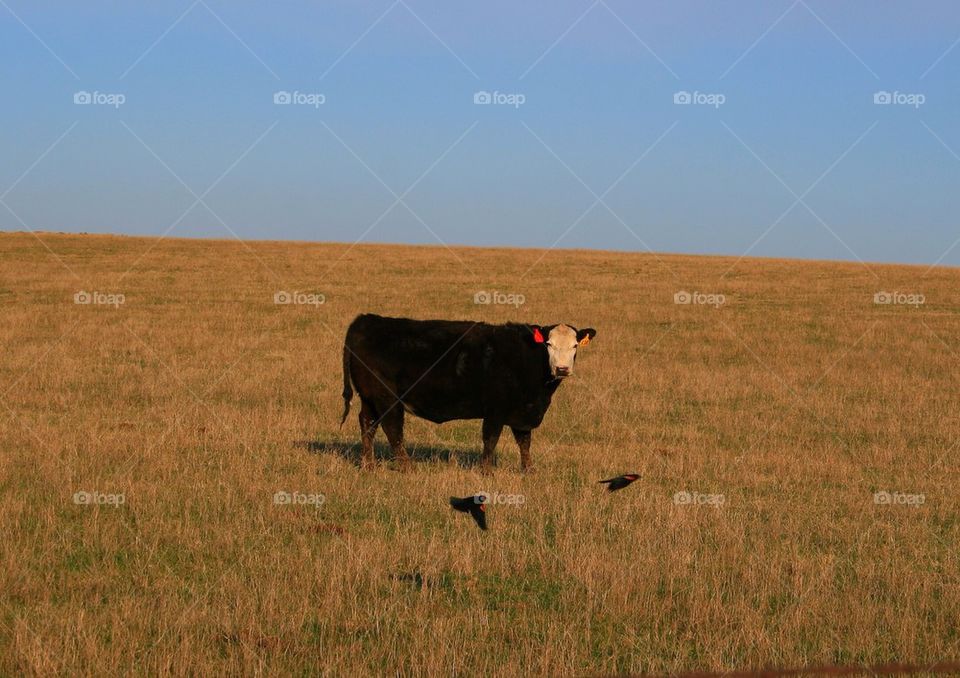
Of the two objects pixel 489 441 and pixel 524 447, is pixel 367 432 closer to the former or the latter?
pixel 489 441

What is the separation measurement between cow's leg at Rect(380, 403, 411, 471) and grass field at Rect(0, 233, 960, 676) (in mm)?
502

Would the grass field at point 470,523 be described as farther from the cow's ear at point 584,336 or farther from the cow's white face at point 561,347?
the cow's ear at point 584,336

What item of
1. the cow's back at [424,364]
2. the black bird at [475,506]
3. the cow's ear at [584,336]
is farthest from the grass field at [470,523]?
the cow's ear at [584,336]

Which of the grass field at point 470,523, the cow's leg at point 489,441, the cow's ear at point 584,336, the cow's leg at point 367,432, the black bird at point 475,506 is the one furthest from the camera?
the cow's ear at point 584,336

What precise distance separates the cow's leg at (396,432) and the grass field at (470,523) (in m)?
0.50

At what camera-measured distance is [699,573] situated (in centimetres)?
786

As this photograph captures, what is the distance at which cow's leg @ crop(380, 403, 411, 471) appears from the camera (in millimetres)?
12336

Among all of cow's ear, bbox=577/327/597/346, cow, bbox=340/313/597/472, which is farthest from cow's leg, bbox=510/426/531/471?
cow's ear, bbox=577/327/597/346

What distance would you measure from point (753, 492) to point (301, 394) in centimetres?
970

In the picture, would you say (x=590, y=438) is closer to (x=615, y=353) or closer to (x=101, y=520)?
(x=101, y=520)

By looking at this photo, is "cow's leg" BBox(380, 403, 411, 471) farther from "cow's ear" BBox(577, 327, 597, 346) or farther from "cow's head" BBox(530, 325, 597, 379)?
"cow's ear" BBox(577, 327, 597, 346)

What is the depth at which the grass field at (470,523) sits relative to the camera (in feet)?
21.0

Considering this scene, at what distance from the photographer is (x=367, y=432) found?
12578mm

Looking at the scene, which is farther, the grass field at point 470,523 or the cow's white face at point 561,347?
the cow's white face at point 561,347
